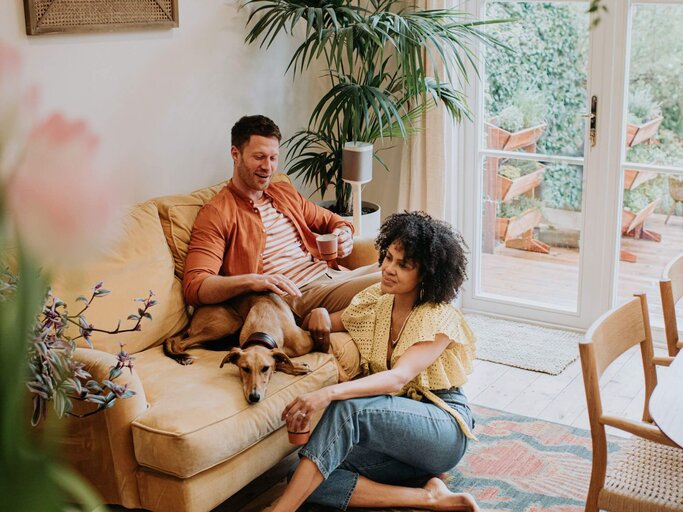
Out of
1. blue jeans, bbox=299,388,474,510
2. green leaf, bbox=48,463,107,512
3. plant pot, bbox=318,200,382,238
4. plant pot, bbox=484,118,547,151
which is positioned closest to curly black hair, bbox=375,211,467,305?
blue jeans, bbox=299,388,474,510

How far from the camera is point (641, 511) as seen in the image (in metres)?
1.80

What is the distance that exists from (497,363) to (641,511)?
6.43ft

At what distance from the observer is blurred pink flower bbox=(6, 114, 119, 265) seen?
20 cm

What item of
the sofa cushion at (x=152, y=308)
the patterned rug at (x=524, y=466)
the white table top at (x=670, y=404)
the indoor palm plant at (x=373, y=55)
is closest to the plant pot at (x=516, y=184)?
the indoor palm plant at (x=373, y=55)

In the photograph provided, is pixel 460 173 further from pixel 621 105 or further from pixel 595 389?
pixel 595 389

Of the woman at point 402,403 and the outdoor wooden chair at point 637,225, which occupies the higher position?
the outdoor wooden chair at point 637,225

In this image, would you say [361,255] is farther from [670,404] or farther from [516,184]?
[670,404]

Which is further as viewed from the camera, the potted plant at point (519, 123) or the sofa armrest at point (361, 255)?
the potted plant at point (519, 123)

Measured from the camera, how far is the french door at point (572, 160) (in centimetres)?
369

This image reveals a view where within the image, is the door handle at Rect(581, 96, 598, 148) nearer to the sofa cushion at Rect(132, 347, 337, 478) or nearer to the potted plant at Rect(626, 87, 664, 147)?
the potted plant at Rect(626, 87, 664, 147)

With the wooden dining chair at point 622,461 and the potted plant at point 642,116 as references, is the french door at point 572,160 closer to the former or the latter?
the potted plant at point 642,116

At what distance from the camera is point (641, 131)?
12.3 feet

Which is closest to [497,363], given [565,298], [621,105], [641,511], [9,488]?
[565,298]

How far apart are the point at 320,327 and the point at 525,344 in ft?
4.92
